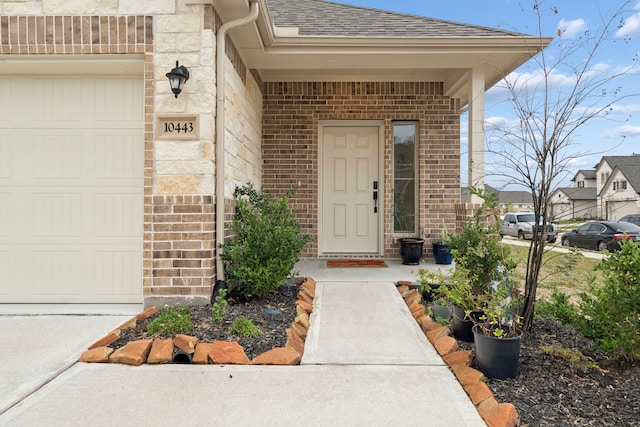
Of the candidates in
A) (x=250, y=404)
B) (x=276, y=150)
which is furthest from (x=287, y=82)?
(x=250, y=404)

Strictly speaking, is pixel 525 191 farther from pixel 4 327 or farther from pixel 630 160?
pixel 630 160

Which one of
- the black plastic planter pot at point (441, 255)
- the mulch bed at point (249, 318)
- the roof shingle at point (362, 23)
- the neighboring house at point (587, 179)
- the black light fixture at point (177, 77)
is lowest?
the mulch bed at point (249, 318)

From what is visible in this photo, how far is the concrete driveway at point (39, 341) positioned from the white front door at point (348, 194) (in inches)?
132

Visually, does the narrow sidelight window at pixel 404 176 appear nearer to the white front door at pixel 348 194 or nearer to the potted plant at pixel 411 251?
the white front door at pixel 348 194

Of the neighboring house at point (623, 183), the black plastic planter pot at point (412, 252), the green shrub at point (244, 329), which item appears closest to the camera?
the green shrub at point (244, 329)

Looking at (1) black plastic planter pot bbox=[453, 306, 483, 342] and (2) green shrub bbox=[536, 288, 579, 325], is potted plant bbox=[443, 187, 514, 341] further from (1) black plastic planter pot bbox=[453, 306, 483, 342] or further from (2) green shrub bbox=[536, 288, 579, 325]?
(2) green shrub bbox=[536, 288, 579, 325]

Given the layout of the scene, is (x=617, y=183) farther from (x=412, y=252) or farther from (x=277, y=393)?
(x=277, y=393)

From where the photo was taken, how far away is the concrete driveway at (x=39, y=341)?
228 centimetres

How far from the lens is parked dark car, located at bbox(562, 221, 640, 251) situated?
12.5 metres

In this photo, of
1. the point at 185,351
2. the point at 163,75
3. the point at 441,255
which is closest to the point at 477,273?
the point at 185,351

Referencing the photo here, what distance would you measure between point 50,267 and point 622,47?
16.9 ft

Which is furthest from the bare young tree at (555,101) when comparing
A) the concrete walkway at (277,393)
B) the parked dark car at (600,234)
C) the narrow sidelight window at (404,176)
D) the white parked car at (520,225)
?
the white parked car at (520,225)

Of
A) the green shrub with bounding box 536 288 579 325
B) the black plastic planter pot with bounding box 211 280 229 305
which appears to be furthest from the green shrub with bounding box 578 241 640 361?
the black plastic planter pot with bounding box 211 280 229 305

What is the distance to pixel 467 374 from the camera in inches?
90.2
